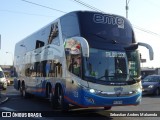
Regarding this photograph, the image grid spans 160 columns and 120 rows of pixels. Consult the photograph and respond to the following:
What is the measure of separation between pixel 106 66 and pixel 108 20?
2.06 meters

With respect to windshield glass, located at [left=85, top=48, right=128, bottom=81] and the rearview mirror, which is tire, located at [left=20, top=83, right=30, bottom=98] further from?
windshield glass, located at [left=85, top=48, right=128, bottom=81]

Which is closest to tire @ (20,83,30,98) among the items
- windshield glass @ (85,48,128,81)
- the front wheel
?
the front wheel

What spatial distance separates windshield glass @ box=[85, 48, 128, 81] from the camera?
11922mm

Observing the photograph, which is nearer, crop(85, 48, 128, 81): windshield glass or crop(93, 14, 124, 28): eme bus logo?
A: crop(85, 48, 128, 81): windshield glass

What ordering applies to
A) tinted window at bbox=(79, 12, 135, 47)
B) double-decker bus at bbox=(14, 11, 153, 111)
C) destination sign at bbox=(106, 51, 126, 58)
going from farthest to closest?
tinted window at bbox=(79, 12, 135, 47), destination sign at bbox=(106, 51, 126, 58), double-decker bus at bbox=(14, 11, 153, 111)

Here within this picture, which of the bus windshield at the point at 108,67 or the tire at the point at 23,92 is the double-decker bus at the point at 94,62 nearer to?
the bus windshield at the point at 108,67

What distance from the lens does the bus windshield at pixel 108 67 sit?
1191cm

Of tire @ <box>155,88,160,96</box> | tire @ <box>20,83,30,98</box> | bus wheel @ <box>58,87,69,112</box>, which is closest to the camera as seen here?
bus wheel @ <box>58,87,69,112</box>

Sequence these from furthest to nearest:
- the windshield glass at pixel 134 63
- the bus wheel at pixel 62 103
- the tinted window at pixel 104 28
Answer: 1. the bus wheel at pixel 62 103
2. the windshield glass at pixel 134 63
3. the tinted window at pixel 104 28

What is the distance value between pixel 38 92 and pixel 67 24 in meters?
5.11

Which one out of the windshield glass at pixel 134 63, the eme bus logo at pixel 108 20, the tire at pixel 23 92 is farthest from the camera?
the tire at pixel 23 92

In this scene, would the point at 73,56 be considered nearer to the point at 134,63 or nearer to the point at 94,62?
the point at 94,62

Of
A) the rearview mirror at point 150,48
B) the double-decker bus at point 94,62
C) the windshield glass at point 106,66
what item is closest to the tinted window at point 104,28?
the double-decker bus at point 94,62

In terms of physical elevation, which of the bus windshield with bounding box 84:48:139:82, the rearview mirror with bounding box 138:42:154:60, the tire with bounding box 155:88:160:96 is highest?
the rearview mirror with bounding box 138:42:154:60
